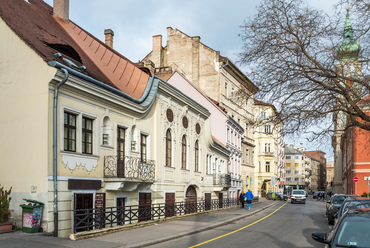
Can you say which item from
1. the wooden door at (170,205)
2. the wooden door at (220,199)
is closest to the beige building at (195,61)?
the wooden door at (220,199)

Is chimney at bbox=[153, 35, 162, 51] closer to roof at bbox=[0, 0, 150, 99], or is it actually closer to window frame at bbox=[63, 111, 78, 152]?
roof at bbox=[0, 0, 150, 99]

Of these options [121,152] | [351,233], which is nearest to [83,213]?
[121,152]

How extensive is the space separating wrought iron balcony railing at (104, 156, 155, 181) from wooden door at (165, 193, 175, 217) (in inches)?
103

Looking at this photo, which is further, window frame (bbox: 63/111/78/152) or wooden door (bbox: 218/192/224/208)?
wooden door (bbox: 218/192/224/208)

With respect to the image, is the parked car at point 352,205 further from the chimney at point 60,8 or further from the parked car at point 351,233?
the chimney at point 60,8

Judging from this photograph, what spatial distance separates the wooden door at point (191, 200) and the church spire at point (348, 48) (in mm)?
13834

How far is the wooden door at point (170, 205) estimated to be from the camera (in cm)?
2292

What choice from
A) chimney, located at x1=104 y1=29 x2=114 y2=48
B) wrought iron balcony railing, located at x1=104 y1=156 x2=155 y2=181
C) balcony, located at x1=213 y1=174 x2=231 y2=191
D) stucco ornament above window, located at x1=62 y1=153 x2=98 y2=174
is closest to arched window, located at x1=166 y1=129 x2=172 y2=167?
wrought iron balcony railing, located at x1=104 y1=156 x2=155 y2=181

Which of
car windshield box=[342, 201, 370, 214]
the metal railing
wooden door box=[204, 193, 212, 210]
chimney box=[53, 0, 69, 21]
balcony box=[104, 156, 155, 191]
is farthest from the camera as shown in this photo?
wooden door box=[204, 193, 212, 210]

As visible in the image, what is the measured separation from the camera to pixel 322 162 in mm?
199375

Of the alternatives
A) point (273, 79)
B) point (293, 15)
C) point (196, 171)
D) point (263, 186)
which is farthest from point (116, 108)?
point (263, 186)

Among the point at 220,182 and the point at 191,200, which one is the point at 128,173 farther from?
the point at 220,182

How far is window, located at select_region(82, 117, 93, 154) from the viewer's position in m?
16.4

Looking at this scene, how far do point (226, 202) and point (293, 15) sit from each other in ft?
74.0
